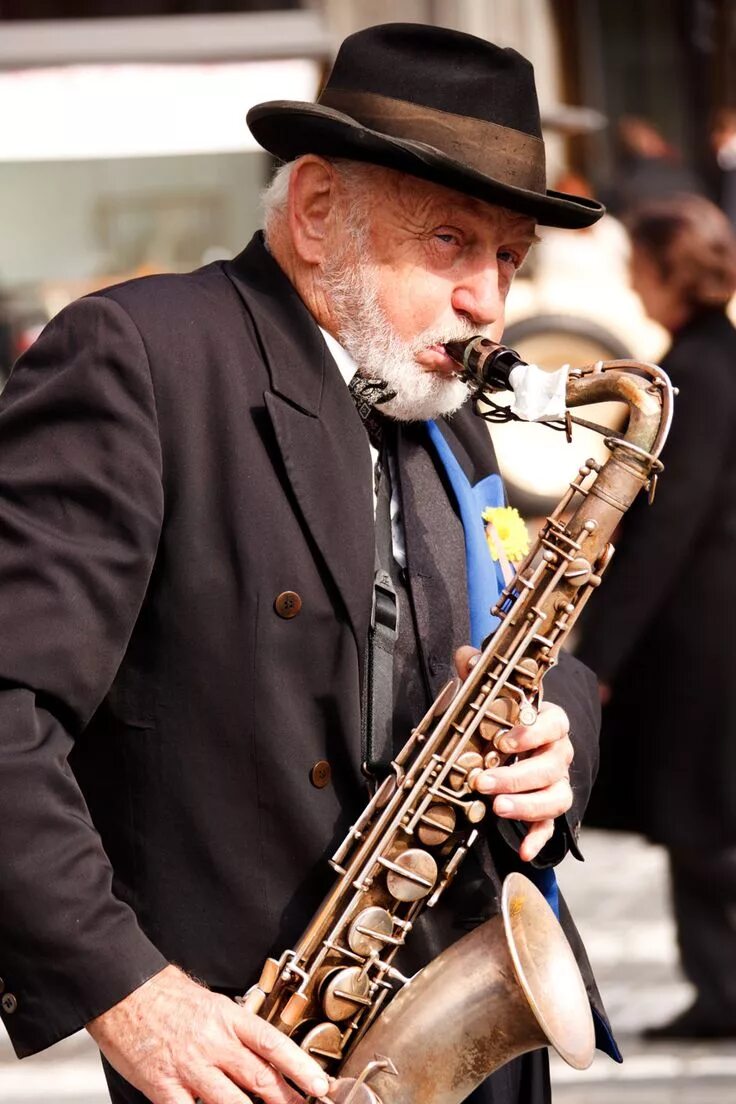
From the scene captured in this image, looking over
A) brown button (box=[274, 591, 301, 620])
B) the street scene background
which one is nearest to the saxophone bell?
brown button (box=[274, 591, 301, 620])

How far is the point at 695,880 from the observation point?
18.4 feet

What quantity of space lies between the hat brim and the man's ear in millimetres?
26

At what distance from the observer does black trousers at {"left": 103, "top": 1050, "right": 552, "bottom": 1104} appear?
2545 millimetres

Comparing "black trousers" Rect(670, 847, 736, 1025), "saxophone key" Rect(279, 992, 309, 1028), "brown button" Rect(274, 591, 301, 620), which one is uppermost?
"brown button" Rect(274, 591, 301, 620)

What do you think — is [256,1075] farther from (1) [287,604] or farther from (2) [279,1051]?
(1) [287,604]

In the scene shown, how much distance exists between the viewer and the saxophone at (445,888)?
2.30 metres

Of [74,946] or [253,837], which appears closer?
[74,946]

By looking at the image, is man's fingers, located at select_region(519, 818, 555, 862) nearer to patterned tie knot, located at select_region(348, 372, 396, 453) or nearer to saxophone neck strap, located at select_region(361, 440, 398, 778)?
saxophone neck strap, located at select_region(361, 440, 398, 778)

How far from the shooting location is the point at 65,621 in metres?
2.11

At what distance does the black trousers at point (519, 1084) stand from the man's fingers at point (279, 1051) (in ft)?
1.72

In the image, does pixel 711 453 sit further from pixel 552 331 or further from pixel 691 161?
pixel 691 161

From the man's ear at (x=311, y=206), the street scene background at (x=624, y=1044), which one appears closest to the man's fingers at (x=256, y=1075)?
the man's ear at (x=311, y=206)

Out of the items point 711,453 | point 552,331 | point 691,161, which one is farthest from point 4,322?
point 691,161

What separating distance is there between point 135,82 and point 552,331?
89.4 inches
